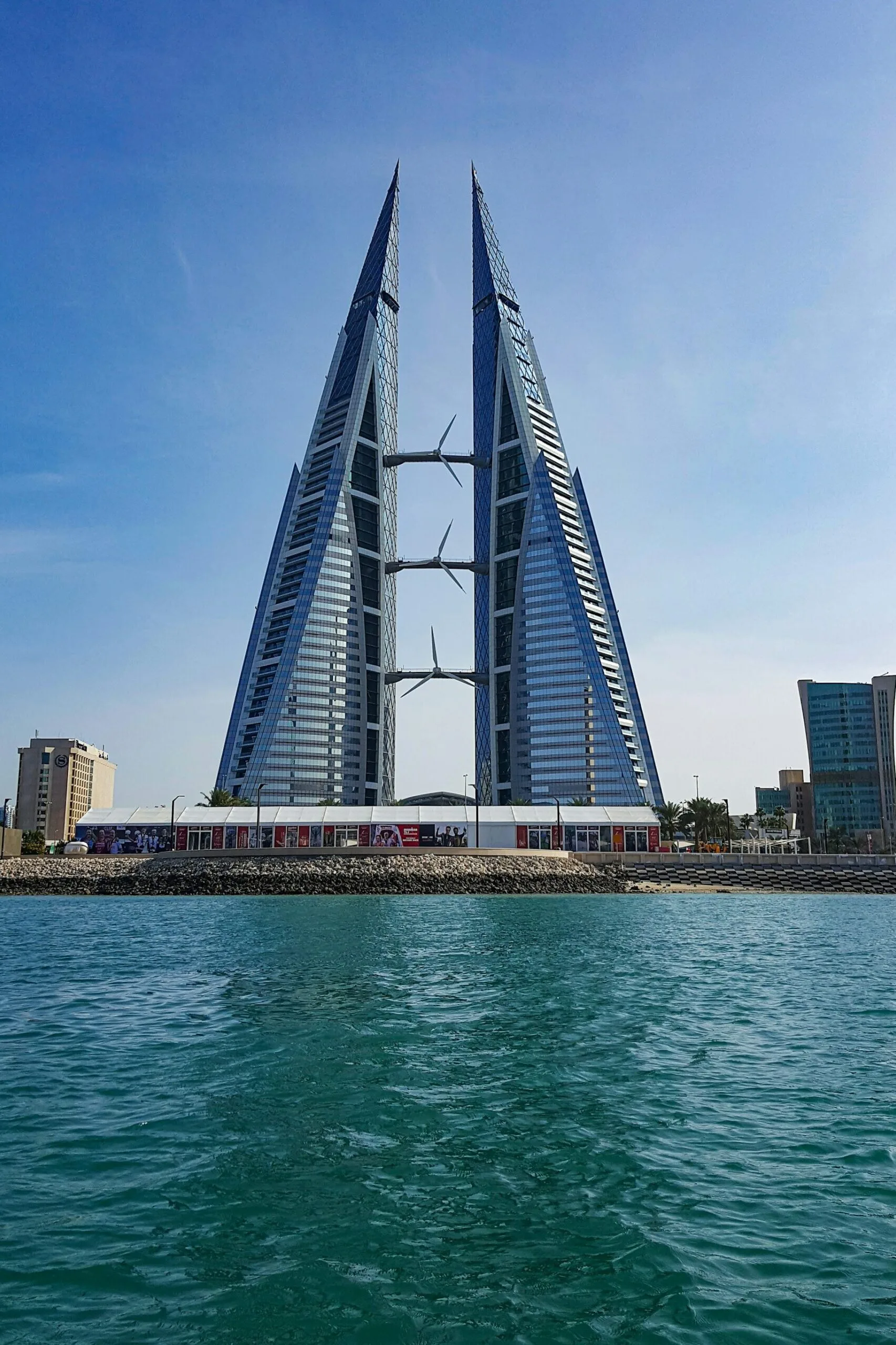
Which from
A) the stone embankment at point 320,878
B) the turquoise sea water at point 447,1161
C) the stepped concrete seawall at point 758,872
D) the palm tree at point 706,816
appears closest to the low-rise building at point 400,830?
the stepped concrete seawall at point 758,872

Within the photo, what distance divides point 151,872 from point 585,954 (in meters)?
66.0

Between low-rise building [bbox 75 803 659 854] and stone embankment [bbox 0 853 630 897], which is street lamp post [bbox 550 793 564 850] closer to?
low-rise building [bbox 75 803 659 854]

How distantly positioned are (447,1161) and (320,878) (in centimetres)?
7445

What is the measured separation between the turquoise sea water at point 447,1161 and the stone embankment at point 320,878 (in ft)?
182

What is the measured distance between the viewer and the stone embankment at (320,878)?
8275cm

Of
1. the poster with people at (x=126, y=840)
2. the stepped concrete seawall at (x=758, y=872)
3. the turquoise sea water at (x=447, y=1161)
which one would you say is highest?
the poster with people at (x=126, y=840)

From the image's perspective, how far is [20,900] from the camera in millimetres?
74938

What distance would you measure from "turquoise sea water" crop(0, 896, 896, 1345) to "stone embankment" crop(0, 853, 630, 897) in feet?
182

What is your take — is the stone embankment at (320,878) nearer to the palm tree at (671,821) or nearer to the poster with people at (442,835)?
the poster with people at (442,835)

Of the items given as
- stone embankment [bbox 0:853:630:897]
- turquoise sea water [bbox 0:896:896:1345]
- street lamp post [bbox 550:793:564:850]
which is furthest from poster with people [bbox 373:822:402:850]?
turquoise sea water [bbox 0:896:896:1345]

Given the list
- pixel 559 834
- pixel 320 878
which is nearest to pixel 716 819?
pixel 559 834

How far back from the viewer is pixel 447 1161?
11992mm

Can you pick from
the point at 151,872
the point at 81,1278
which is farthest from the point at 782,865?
the point at 81,1278

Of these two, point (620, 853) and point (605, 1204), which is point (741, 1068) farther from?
point (620, 853)
